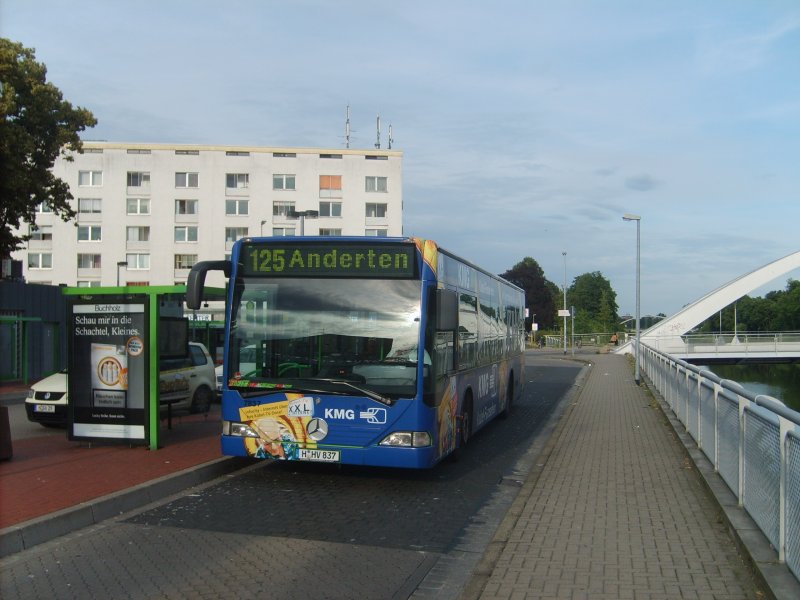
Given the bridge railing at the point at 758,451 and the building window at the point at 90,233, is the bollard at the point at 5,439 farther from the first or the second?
the building window at the point at 90,233

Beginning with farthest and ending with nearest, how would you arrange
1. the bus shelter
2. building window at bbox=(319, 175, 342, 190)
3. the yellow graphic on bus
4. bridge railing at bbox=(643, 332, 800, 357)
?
building window at bbox=(319, 175, 342, 190), bridge railing at bbox=(643, 332, 800, 357), the bus shelter, the yellow graphic on bus

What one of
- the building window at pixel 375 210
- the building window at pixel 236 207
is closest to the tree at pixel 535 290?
the building window at pixel 375 210

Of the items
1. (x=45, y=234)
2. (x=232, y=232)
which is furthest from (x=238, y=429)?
(x=45, y=234)

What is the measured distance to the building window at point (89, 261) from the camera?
71.7 meters

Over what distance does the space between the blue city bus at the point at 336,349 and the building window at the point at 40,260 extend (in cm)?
6910

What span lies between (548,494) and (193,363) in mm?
8981

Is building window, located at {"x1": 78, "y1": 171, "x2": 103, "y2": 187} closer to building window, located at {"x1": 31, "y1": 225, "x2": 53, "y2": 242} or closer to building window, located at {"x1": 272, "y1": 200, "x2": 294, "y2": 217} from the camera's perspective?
building window, located at {"x1": 31, "y1": 225, "x2": 53, "y2": 242}

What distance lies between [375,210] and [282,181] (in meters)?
9.33

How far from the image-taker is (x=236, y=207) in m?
73.3

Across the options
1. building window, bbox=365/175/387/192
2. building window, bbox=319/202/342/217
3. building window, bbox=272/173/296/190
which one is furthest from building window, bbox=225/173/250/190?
building window, bbox=365/175/387/192

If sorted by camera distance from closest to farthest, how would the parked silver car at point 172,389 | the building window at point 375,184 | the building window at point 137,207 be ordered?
the parked silver car at point 172,389 < the building window at point 137,207 < the building window at point 375,184

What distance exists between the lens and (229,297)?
9102 millimetres

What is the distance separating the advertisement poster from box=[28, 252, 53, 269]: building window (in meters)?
66.9

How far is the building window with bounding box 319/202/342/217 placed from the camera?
7438 centimetres
